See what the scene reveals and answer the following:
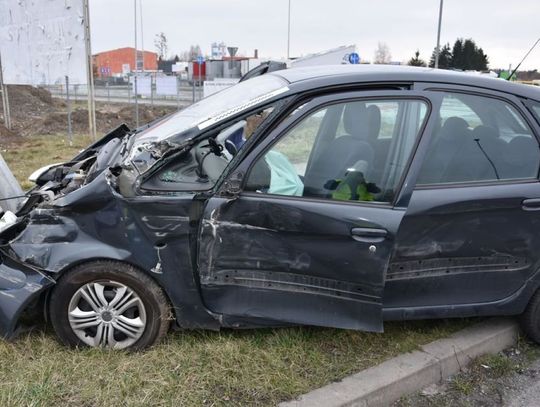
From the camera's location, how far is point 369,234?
2.68 metres

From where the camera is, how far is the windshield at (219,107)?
2.82 meters

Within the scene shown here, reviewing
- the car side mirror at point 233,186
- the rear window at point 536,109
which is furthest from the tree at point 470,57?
the car side mirror at point 233,186

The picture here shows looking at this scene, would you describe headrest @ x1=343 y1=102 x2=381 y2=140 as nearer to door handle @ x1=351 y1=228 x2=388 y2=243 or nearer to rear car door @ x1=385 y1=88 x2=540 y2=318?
rear car door @ x1=385 y1=88 x2=540 y2=318

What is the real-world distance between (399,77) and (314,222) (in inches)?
37.2

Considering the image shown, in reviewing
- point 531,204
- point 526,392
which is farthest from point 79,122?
point 526,392

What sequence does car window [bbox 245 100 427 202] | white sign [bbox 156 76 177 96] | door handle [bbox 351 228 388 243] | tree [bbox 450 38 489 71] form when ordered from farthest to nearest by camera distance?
tree [bbox 450 38 489 71]
white sign [bbox 156 76 177 96]
car window [bbox 245 100 427 202]
door handle [bbox 351 228 388 243]

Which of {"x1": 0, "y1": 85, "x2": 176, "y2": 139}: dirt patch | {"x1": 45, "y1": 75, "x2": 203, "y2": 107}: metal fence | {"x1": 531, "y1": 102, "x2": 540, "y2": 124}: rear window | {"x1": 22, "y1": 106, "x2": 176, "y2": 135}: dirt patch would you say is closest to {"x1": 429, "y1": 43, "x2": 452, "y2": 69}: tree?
{"x1": 45, "y1": 75, "x2": 203, "y2": 107}: metal fence

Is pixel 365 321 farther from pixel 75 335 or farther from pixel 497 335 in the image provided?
pixel 75 335

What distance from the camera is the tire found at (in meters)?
3.09

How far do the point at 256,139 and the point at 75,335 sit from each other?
1.50 m

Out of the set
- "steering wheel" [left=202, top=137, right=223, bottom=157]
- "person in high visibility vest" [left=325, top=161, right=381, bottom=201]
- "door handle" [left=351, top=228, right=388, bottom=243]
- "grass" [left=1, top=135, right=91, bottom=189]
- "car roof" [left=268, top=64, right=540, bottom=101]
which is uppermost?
"car roof" [left=268, top=64, right=540, bottom=101]

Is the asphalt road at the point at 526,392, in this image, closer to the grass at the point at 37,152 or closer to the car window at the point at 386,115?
the car window at the point at 386,115

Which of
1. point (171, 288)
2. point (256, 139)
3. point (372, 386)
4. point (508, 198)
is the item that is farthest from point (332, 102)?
point (372, 386)

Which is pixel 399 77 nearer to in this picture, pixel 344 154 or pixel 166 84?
pixel 344 154
